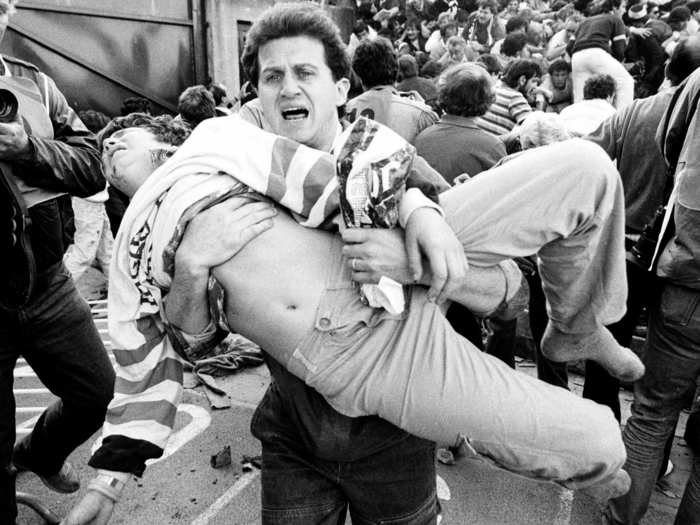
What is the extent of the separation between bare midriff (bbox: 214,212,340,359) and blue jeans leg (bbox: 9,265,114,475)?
4.24ft

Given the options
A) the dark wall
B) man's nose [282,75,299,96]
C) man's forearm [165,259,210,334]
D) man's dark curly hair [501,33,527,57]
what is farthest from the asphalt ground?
the dark wall

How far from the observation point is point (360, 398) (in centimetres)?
135

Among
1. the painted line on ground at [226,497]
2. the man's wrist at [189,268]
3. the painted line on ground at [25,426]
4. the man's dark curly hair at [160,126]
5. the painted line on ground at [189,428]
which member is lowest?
the painted line on ground at [25,426]

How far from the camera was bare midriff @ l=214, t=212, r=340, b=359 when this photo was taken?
1.37 meters

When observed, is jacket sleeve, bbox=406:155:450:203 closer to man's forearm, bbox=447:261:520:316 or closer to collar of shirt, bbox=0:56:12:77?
man's forearm, bbox=447:261:520:316

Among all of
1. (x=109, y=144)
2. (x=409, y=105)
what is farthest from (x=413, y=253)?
(x=409, y=105)

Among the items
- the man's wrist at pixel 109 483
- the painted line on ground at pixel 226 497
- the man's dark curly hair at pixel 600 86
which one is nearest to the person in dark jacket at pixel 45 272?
the painted line on ground at pixel 226 497

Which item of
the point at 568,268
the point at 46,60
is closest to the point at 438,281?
the point at 568,268

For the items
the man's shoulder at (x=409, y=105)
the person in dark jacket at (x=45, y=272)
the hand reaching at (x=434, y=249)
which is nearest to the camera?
the hand reaching at (x=434, y=249)

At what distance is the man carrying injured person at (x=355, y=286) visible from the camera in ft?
4.35

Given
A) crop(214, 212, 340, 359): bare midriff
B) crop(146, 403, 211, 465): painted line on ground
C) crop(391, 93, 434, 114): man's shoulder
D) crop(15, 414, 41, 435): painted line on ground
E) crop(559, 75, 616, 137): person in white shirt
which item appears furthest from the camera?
crop(391, 93, 434, 114): man's shoulder

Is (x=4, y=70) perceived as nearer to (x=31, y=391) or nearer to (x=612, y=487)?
(x=612, y=487)

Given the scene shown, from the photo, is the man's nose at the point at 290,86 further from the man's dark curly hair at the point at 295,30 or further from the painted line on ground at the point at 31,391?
the painted line on ground at the point at 31,391

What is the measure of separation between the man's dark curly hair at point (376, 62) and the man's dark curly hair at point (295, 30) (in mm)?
2593
